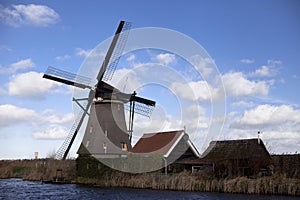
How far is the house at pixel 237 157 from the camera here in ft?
70.7

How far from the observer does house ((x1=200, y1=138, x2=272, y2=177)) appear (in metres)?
21.6

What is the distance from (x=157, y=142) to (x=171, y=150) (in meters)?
2.25

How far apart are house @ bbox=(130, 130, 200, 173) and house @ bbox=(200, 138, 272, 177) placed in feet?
3.98

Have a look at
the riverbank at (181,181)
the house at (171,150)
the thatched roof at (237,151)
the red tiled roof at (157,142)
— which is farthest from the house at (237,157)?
the red tiled roof at (157,142)

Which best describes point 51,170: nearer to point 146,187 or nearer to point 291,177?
point 146,187

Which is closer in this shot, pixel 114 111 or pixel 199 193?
pixel 199 193

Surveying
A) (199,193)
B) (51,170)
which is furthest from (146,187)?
(51,170)

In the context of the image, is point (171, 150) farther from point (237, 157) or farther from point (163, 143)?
point (237, 157)

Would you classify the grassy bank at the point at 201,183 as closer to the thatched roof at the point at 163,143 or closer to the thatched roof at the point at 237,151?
the thatched roof at the point at 163,143

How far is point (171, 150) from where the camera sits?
2484 centimetres

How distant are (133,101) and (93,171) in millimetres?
5076

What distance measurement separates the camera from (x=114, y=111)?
1057 inches

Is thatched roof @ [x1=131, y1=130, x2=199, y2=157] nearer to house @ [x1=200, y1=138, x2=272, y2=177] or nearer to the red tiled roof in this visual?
the red tiled roof

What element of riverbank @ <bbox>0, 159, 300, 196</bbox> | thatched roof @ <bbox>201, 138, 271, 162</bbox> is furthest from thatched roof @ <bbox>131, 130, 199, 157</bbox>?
riverbank @ <bbox>0, 159, 300, 196</bbox>
